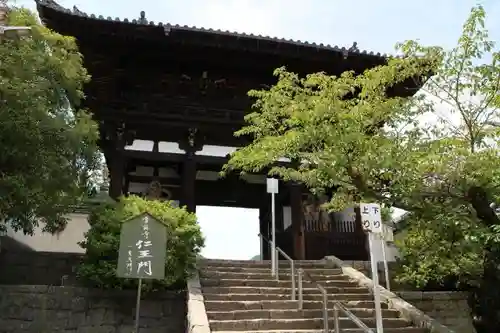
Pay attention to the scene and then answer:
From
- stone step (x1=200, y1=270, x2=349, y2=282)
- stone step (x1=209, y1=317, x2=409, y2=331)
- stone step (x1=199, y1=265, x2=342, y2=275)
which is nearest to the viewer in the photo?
stone step (x1=209, y1=317, x2=409, y2=331)

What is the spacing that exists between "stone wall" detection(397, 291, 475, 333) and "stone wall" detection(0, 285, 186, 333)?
15.3 feet

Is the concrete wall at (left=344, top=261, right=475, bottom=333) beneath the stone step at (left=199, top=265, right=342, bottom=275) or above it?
beneath

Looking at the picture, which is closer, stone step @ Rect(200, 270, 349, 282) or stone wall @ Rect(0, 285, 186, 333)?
stone wall @ Rect(0, 285, 186, 333)

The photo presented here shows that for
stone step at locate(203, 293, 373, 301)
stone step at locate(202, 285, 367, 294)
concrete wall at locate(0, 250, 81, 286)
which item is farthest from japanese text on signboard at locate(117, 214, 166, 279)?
concrete wall at locate(0, 250, 81, 286)

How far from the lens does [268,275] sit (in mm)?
9086

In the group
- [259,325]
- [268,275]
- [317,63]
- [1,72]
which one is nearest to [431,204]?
[259,325]

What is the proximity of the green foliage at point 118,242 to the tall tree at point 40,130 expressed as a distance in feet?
2.26

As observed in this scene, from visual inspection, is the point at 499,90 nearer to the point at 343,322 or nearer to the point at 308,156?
the point at 308,156

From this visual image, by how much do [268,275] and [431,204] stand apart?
392 cm

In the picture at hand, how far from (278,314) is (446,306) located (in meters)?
3.78

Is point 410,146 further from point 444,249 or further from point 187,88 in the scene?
point 187,88

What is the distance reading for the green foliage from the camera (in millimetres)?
7328

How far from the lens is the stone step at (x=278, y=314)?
23.0 ft

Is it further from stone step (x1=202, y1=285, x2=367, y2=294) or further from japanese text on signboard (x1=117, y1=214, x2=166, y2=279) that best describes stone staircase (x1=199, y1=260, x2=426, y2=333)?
japanese text on signboard (x1=117, y1=214, x2=166, y2=279)
